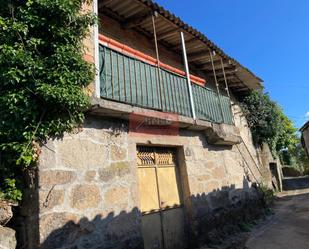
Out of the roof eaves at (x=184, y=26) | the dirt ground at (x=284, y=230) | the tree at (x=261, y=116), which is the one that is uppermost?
the roof eaves at (x=184, y=26)

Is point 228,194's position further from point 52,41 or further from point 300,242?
point 52,41

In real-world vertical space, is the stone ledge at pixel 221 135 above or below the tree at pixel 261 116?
below

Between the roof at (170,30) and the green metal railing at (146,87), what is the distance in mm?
1144

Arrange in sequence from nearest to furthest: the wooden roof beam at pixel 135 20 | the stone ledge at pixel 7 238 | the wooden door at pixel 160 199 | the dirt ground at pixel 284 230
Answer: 1. the stone ledge at pixel 7 238
2. the wooden door at pixel 160 199
3. the dirt ground at pixel 284 230
4. the wooden roof beam at pixel 135 20

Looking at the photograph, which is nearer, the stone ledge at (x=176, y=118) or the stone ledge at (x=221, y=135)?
the stone ledge at (x=176, y=118)

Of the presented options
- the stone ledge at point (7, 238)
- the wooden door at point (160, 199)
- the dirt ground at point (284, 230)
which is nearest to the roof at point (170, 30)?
the wooden door at point (160, 199)

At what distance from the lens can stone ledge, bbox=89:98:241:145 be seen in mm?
3924

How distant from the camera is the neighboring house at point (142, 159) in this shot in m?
3.43

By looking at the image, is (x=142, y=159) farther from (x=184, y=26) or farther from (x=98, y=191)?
(x=184, y=26)

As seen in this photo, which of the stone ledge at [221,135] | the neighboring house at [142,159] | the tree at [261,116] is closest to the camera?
the neighboring house at [142,159]

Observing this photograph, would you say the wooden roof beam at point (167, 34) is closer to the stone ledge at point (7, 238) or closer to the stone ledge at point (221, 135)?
the stone ledge at point (221, 135)

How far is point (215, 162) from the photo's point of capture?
21.4 ft

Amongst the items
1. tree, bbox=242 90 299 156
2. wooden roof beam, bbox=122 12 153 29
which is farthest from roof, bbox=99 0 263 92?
tree, bbox=242 90 299 156

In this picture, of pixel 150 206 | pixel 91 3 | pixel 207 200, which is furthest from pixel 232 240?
pixel 91 3
